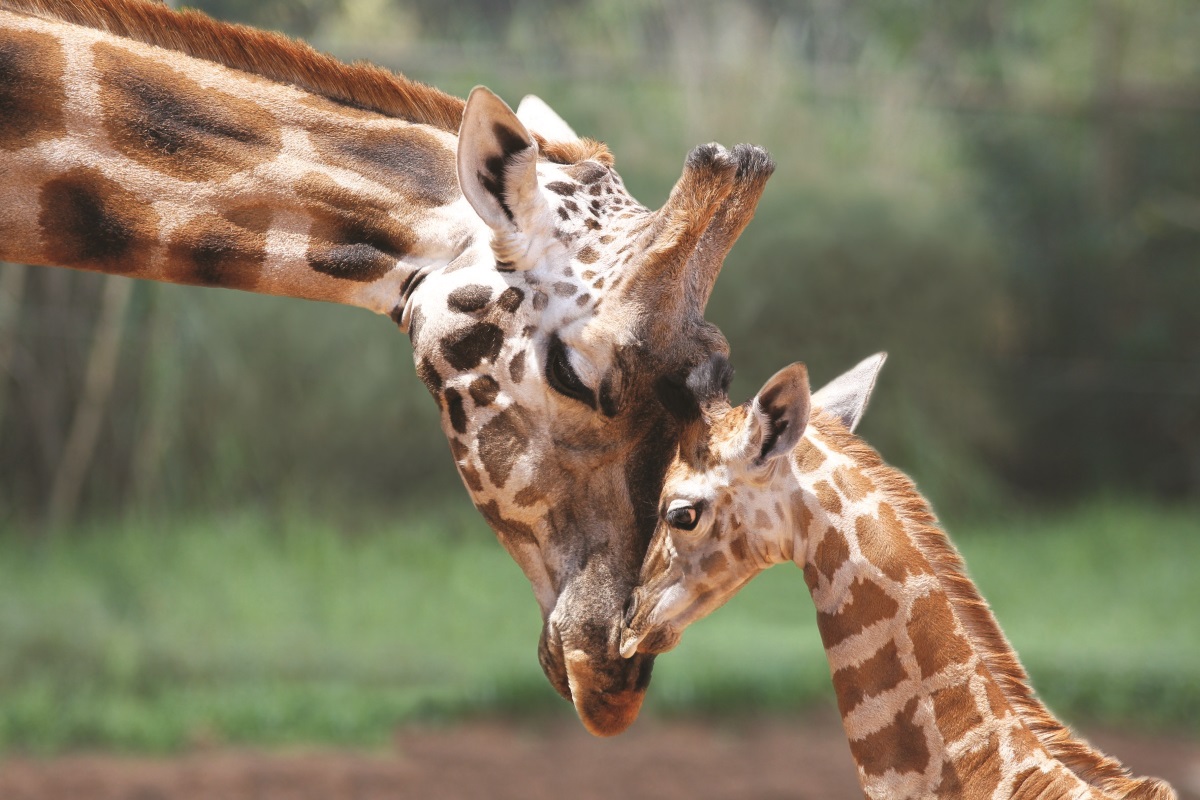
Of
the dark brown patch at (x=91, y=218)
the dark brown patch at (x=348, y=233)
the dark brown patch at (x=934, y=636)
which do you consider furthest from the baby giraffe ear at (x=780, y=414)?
the dark brown patch at (x=91, y=218)

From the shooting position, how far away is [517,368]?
2990 mm

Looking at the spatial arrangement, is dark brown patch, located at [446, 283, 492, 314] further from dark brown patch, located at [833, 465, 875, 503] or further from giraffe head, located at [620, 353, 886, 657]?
dark brown patch, located at [833, 465, 875, 503]

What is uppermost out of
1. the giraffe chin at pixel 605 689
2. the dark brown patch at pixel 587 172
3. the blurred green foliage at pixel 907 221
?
the dark brown patch at pixel 587 172

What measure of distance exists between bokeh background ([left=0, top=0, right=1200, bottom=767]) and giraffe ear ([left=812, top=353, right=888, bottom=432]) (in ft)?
16.5

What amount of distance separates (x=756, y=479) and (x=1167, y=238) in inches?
378

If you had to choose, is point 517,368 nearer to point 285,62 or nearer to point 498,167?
point 498,167

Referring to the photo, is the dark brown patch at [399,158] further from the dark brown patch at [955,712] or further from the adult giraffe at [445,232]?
the dark brown patch at [955,712]

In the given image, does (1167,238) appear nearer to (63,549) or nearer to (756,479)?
(63,549)

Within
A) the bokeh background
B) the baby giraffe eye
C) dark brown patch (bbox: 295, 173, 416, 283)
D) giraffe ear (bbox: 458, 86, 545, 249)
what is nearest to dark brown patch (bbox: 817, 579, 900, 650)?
the baby giraffe eye

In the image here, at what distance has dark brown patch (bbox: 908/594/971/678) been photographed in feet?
8.98

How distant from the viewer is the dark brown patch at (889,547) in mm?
2801

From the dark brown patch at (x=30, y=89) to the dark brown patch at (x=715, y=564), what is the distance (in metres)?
1.75

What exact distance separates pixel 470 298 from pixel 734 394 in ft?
25.8

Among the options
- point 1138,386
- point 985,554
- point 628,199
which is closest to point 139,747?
point 628,199
